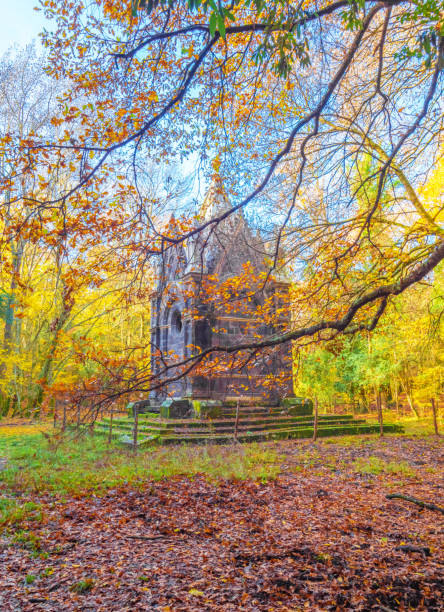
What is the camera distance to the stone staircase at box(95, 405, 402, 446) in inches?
496

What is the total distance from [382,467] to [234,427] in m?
5.69

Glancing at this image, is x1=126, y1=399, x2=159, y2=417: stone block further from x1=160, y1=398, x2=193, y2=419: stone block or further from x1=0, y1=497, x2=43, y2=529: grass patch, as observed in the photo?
x1=0, y1=497, x2=43, y2=529: grass patch

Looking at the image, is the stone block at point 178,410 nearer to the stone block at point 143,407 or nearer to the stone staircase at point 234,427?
the stone staircase at point 234,427

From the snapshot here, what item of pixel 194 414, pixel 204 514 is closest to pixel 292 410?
pixel 194 414

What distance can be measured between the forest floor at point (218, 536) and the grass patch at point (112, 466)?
0.18 ft

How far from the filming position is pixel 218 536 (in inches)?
197

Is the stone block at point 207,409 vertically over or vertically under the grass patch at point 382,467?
over

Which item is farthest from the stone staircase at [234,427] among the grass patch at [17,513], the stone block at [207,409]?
the grass patch at [17,513]

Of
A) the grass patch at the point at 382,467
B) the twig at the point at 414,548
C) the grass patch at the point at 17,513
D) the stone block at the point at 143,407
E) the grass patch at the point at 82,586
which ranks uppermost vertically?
the stone block at the point at 143,407

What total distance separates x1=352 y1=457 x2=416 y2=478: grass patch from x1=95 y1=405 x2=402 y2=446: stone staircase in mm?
3797

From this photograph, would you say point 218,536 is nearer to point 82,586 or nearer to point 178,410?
point 82,586

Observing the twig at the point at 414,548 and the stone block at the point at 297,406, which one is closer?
the twig at the point at 414,548

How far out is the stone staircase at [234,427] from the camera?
12.6 metres

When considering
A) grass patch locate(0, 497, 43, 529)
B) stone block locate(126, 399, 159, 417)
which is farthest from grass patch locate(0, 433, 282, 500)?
stone block locate(126, 399, 159, 417)
